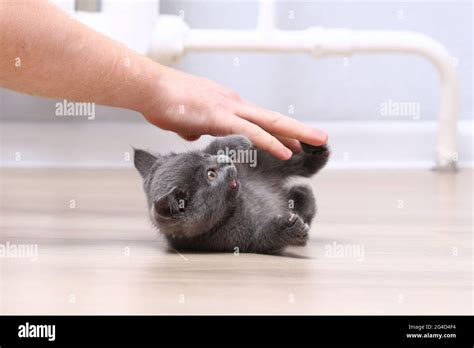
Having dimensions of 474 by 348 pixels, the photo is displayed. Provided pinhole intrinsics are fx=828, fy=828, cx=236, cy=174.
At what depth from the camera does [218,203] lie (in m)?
1.20

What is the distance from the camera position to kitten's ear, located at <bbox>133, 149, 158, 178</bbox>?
130 cm

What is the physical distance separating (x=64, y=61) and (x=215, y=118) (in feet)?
0.83

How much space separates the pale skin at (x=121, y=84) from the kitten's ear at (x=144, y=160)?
0.28 ft

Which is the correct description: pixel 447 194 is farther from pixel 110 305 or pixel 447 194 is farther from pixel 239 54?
pixel 110 305

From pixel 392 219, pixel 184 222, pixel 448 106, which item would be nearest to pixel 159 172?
pixel 184 222
